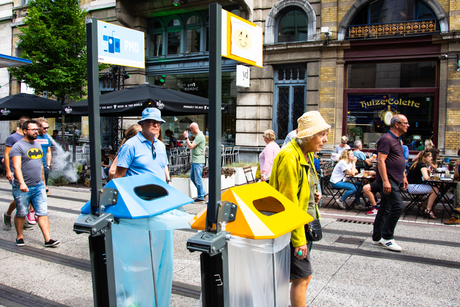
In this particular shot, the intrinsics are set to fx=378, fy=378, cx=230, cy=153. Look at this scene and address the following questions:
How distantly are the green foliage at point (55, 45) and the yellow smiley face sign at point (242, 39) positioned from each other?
13.0 meters

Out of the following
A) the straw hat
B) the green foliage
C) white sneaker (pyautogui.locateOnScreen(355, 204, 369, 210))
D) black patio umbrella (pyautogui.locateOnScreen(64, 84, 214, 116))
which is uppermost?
the green foliage

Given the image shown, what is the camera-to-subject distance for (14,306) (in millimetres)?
3717

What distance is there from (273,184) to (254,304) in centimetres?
97

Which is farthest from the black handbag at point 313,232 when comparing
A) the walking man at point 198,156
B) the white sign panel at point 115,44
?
the walking man at point 198,156

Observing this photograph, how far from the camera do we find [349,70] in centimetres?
1345

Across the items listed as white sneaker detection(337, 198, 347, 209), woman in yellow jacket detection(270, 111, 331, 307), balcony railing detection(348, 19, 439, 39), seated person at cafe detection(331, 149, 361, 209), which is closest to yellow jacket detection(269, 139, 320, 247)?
woman in yellow jacket detection(270, 111, 331, 307)

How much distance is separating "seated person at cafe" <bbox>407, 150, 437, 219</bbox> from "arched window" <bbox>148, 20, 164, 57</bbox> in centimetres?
1233

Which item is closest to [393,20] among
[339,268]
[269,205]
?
[339,268]

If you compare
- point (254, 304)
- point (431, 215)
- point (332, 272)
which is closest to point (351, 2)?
point (431, 215)

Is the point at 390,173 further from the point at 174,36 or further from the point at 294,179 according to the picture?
the point at 174,36

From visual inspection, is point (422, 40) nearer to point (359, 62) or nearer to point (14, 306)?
point (359, 62)

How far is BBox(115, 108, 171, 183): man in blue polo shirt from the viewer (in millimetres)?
4035

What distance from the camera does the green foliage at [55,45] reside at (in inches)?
561

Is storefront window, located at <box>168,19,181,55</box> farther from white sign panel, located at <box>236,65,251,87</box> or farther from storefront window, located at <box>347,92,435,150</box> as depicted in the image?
storefront window, located at <box>347,92,435,150</box>
